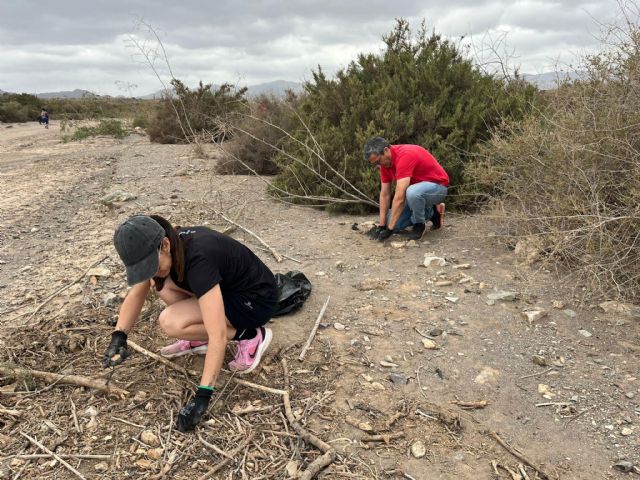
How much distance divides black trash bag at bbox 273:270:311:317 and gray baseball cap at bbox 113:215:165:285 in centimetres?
136

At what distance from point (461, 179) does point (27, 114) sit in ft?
96.9

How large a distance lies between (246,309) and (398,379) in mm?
924

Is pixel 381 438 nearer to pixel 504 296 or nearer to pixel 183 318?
pixel 183 318

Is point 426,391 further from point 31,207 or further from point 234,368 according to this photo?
point 31,207

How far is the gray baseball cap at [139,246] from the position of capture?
216 cm

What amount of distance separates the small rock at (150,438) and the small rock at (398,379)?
4.10 ft

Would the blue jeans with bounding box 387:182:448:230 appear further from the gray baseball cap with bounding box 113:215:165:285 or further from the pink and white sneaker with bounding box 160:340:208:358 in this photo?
the gray baseball cap with bounding box 113:215:165:285

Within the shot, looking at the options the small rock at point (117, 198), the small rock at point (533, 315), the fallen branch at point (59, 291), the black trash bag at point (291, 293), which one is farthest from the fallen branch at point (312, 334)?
the small rock at point (117, 198)

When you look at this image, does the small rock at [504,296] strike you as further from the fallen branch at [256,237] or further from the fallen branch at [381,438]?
the fallen branch at [256,237]

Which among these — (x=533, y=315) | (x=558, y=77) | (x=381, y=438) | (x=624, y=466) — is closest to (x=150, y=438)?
(x=381, y=438)

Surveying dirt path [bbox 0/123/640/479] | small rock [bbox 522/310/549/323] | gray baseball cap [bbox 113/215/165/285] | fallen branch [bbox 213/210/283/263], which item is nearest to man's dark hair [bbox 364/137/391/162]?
dirt path [bbox 0/123/640/479]

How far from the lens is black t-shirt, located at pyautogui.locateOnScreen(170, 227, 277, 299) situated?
7.62 ft

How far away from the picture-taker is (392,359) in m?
2.98

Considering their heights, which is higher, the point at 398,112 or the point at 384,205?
the point at 398,112
